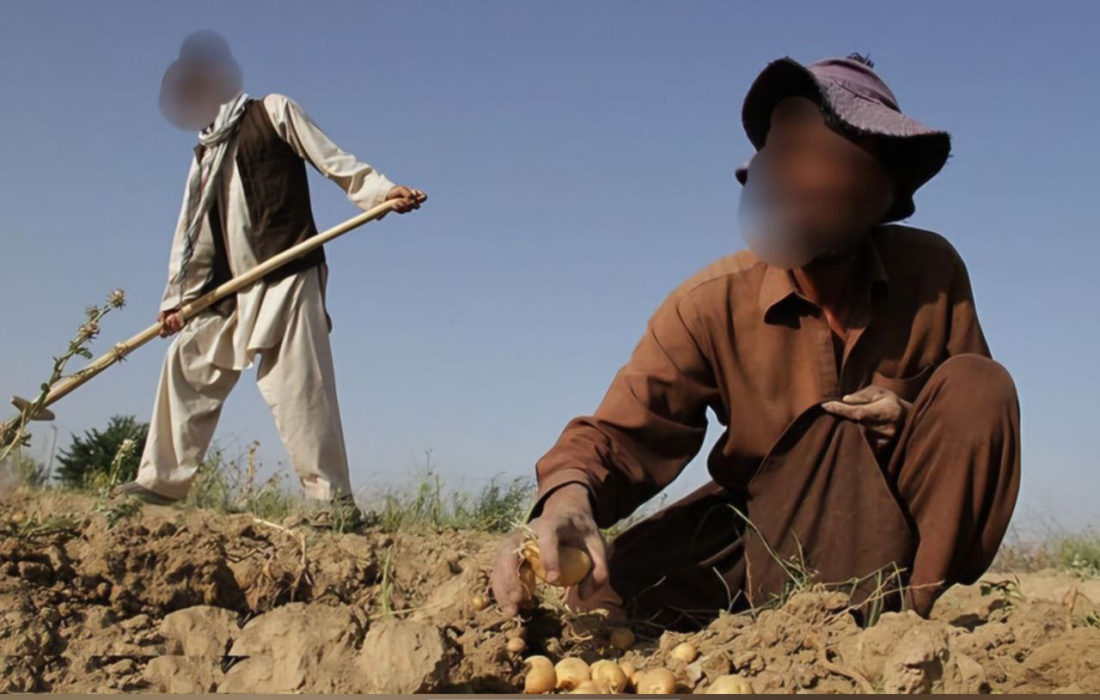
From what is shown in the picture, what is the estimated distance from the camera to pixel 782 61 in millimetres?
2633

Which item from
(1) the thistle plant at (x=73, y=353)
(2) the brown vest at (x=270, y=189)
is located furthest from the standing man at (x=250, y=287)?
(1) the thistle plant at (x=73, y=353)

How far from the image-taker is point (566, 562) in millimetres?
2137

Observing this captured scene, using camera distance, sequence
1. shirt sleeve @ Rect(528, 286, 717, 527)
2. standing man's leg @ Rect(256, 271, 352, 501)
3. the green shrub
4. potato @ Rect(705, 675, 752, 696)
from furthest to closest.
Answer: the green shrub, standing man's leg @ Rect(256, 271, 352, 501), shirt sleeve @ Rect(528, 286, 717, 527), potato @ Rect(705, 675, 752, 696)

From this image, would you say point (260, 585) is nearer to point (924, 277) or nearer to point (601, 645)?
point (601, 645)

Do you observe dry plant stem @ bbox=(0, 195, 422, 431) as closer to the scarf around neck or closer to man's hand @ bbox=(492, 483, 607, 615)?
the scarf around neck

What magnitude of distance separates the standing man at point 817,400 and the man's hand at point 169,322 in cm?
337

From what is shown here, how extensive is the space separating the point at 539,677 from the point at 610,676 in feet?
0.44

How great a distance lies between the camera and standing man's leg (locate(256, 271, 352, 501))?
5250 millimetres

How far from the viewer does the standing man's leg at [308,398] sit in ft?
17.2

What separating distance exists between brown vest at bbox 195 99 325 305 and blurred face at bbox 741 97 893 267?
3.20 meters

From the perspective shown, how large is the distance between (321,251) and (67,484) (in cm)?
295

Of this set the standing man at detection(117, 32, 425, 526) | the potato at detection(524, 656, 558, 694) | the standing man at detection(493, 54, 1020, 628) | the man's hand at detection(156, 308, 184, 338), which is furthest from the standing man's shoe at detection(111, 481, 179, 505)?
the potato at detection(524, 656, 558, 694)

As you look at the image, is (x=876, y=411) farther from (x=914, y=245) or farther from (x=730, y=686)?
(x=730, y=686)

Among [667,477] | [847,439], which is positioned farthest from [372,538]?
[847,439]
